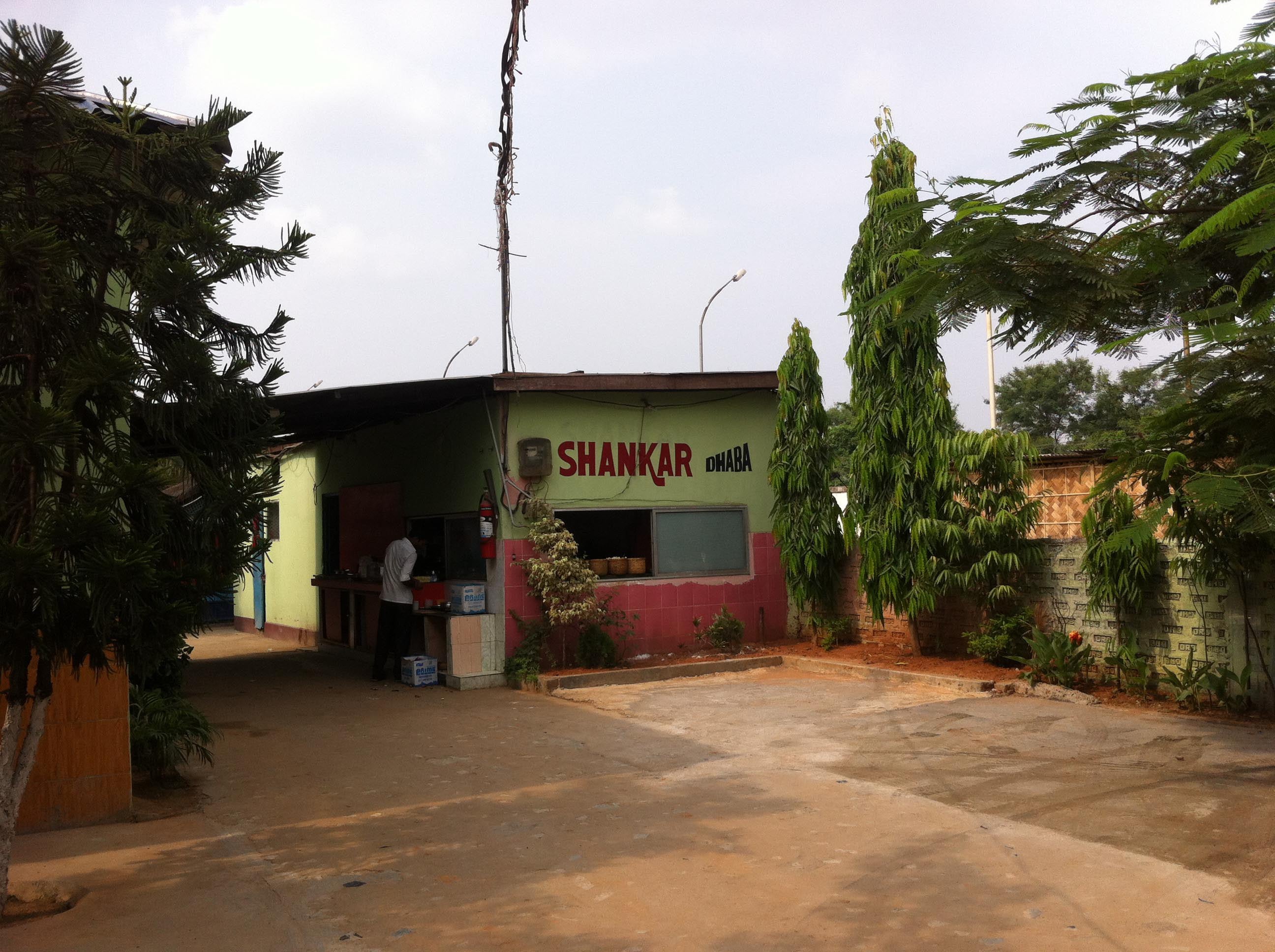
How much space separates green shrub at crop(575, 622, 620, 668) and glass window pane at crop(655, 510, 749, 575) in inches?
54.6

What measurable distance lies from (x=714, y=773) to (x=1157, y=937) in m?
3.47

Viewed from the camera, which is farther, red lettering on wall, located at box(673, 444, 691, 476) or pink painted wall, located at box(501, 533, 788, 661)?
red lettering on wall, located at box(673, 444, 691, 476)

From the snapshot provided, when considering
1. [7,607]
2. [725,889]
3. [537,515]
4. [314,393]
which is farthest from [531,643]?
[7,607]

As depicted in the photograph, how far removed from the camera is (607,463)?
12609mm

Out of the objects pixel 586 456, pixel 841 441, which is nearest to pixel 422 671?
pixel 586 456

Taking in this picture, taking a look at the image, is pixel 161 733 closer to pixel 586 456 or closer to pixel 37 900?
pixel 37 900

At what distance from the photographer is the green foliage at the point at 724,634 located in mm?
12930

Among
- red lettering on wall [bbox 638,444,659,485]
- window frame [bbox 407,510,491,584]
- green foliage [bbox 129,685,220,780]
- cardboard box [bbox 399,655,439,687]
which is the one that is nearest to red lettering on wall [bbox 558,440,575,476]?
red lettering on wall [bbox 638,444,659,485]

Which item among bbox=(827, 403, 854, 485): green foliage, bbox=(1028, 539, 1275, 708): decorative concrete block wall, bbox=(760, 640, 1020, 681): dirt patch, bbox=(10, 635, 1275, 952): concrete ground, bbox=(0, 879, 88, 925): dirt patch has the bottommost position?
bbox=(10, 635, 1275, 952): concrete ground

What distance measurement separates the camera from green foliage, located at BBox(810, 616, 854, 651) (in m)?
12.8

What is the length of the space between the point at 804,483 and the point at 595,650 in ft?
10.8

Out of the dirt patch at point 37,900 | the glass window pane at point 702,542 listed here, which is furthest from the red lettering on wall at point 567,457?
the dirt patch at point 37,900

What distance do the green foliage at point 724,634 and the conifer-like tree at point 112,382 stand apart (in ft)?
28.7

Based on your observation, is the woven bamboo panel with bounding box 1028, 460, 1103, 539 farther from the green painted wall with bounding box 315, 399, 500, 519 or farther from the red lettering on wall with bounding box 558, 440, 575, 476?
the green painted wall with bounding box 315, 399, 500, 519
